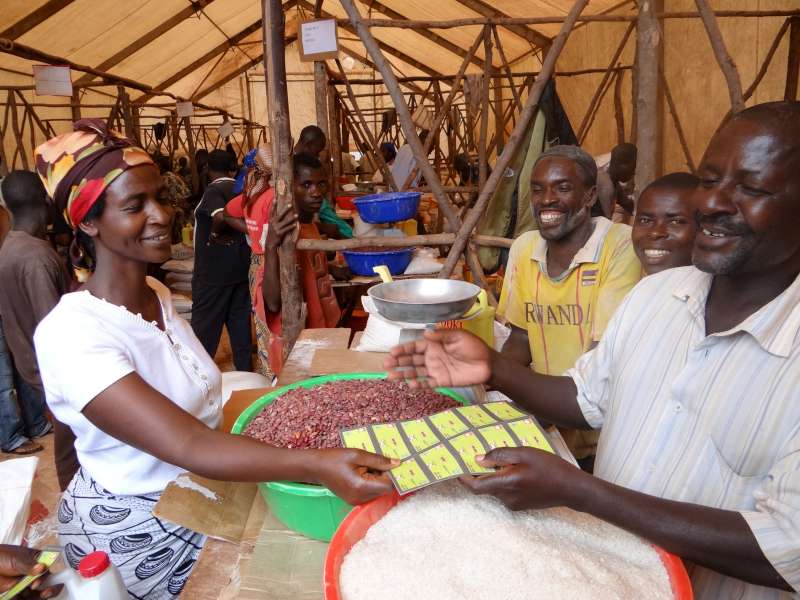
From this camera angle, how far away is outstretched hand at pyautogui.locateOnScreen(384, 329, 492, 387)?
1.52 metres

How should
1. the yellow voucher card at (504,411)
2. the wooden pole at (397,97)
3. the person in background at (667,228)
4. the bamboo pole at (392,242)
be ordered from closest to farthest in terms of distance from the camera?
the yellow voucher card at (504,411), the person in background at (667,228), the wooden pole at (397,97), the bamboo pole at (392,242)

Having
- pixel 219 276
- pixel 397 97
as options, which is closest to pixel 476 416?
pixel 397 97

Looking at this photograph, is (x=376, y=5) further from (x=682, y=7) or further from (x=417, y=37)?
(x=682, y=7)

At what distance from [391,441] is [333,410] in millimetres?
303

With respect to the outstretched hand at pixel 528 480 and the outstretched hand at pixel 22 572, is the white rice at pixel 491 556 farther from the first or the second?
the outstretched hand at pixel 22 572

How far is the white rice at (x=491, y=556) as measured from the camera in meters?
0.93

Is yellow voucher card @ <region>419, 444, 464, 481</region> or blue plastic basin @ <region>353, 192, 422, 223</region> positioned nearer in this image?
yellow voucher card @ <region>419, 444, 464, 481</region>

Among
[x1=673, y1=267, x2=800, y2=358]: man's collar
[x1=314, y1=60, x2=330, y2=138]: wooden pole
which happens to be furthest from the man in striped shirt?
[x1=314, y1=60, x2=330, y2=138]: wooden pole

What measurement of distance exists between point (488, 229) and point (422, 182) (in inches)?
155

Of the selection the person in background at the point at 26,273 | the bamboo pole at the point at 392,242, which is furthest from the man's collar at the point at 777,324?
the person in background at the point at 26,273

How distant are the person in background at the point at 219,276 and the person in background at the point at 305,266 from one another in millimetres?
1023

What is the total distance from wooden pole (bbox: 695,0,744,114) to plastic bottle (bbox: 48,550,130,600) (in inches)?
131

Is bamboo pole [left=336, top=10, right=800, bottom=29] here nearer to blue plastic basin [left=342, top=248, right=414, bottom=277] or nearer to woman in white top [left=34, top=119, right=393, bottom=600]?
blue plastic basin [left=342, top=248, right=414, bottom=277]

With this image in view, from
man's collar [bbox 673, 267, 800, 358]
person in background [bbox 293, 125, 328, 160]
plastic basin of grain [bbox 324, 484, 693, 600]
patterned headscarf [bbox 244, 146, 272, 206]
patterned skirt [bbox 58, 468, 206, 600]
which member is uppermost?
person in background [bbox 293, 125, 328, 160]
